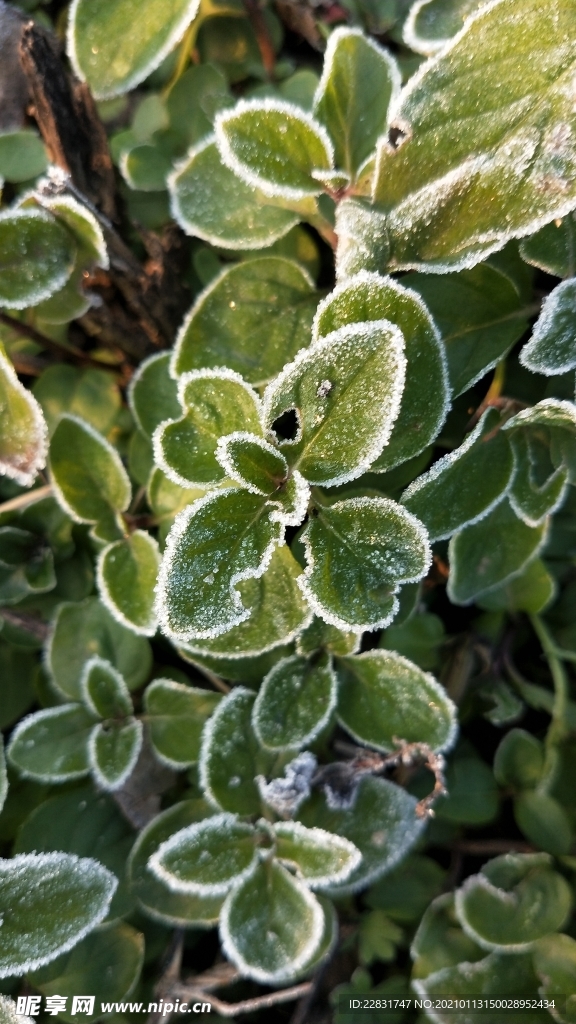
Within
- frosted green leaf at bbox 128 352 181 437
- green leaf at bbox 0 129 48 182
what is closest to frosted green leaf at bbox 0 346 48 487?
frosted green leaf at bbox 128 352 181 437

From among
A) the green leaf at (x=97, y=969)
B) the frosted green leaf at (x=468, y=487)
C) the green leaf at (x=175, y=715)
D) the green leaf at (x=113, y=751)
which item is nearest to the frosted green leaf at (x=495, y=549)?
the frosted green leaf at (x=468, y=487)

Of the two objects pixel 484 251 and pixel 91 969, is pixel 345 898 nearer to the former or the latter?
pixel 91 969

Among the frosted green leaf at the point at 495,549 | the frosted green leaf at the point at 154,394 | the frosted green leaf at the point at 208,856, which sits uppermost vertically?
the frosted green leaf at the point at 154,394

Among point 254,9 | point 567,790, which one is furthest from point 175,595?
point 254,9

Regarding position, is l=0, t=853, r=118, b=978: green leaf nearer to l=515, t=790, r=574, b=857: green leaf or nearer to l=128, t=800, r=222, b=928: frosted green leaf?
l=128, t=800, r=222, b=928: frosted green leaf

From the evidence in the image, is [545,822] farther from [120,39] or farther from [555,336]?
[120,39]

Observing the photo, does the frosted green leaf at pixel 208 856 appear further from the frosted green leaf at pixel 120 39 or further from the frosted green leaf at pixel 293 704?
the frosted green leaf at pixel 120 39

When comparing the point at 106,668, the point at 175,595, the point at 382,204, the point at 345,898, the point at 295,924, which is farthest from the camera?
the point at 345,898
